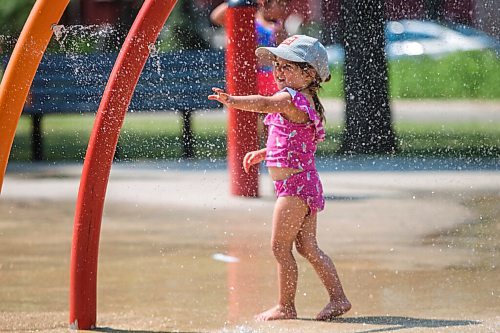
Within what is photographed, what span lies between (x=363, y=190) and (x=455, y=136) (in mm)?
6605

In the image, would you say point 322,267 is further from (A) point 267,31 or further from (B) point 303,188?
(A) point 267,31

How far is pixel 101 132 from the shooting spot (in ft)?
14.8

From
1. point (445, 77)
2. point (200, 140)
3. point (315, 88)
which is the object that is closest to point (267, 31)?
point (315, 88)

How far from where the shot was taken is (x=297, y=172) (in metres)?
4.63

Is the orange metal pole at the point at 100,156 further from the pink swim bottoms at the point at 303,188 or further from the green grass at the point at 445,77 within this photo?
the green grass at the point at 445,77

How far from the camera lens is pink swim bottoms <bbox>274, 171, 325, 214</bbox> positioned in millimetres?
4621

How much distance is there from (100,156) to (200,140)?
32.8 ft

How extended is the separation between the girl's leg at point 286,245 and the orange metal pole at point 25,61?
102 centimetres

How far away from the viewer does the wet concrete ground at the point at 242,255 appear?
4.81 m

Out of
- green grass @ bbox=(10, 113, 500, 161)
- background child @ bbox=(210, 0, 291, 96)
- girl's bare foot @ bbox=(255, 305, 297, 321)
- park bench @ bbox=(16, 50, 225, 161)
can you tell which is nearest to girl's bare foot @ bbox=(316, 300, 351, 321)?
girl's bare foot @ bbox=(255, 305, 297, 321)

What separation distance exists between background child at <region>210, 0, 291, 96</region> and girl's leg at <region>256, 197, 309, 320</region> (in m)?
3.72

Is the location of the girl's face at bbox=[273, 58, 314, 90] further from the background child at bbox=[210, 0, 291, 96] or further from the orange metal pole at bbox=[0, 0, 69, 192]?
the background child at bbox=[210, 0, 291, 96]

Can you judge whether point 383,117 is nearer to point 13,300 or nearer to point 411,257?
point 411,257

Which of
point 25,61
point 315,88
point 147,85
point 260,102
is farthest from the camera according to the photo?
point 147,85
